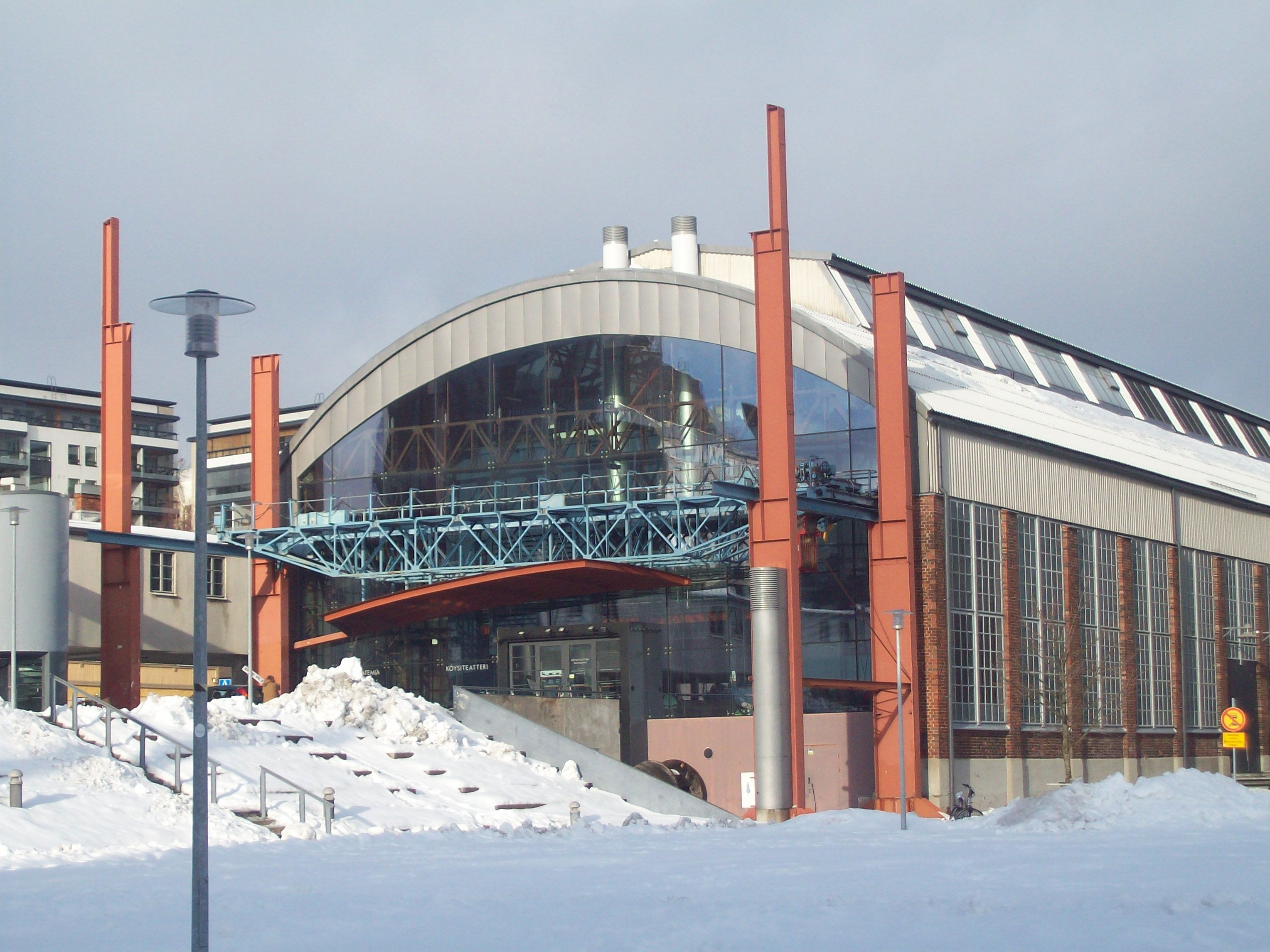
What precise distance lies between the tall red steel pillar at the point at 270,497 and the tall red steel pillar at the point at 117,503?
3.76 meters

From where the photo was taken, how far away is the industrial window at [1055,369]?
6184 centimetres

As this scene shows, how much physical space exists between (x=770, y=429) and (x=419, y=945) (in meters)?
22.4

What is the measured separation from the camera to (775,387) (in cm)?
3559

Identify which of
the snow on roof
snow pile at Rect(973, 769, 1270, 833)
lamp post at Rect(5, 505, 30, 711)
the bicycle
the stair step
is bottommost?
the bicycle

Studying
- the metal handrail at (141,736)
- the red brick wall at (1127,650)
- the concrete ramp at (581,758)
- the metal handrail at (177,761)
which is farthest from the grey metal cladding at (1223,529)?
the metal handrail at (141,736)

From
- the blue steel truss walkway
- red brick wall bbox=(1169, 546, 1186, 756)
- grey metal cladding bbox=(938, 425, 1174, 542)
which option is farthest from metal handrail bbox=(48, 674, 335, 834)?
red brick wall bbox=(1169, 546, 1186, 756)

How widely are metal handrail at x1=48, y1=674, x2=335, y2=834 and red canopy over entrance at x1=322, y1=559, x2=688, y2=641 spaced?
43.8 feet

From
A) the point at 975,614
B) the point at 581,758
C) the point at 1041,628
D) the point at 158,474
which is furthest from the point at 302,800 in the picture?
the point at 158,474

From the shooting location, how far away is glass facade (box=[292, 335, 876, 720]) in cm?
4047

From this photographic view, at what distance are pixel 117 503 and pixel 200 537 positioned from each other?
33.8 m

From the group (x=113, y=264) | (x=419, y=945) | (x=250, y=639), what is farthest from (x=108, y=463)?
(x=419, y=945)

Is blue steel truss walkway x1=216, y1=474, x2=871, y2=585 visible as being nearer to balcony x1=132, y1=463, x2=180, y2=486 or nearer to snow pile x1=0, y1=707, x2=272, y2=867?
snow pile x1=0, y1=707, x2=272, y2=867

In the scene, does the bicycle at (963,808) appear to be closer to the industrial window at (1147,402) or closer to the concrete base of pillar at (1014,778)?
the concrete base of pillar at (1014,778)

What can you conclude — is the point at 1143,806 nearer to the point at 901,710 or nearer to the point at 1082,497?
the point at 901,710
